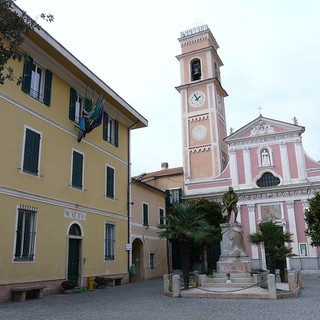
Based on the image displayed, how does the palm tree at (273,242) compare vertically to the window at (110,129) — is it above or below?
below

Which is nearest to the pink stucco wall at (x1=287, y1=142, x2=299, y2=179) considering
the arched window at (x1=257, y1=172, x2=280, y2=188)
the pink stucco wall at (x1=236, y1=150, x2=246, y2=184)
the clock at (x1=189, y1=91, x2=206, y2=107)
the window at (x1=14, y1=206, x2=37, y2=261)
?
the arched window at (x1=257, y1=172, x2=280, y2=188)

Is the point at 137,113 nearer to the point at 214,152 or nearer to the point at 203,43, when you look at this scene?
the point at 214,152

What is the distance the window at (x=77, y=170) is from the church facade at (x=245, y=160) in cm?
1627

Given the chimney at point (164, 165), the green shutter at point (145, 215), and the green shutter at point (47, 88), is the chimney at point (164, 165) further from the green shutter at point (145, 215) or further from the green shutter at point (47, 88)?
the green shutter at point (47, 88)

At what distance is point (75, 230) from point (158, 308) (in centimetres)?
704

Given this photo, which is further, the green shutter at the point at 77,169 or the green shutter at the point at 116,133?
the green shutter at the point at 116,133

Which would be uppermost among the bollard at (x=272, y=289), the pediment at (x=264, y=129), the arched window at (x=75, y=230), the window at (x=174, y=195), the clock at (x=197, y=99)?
the clock at (x=197, y=99)

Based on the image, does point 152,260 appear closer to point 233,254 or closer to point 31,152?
point 233,254

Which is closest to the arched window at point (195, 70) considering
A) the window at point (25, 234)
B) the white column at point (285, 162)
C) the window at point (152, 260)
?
the white column at point (285, 162)

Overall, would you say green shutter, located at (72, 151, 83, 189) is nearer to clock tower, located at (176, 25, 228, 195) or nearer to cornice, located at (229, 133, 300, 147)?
clock tower, located at (176, 25, 228, 195)

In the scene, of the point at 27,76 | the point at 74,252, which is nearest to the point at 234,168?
the point at 74,252

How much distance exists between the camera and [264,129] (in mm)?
31422

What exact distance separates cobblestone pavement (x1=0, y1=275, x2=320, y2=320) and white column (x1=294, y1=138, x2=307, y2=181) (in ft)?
54.2

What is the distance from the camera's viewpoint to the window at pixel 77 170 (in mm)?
17233
